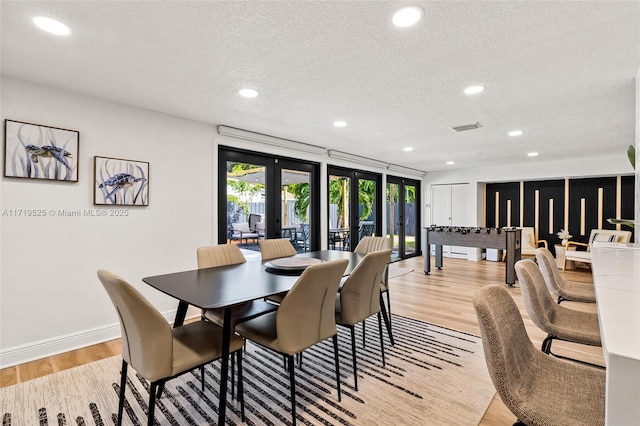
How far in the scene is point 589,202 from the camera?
6.60m

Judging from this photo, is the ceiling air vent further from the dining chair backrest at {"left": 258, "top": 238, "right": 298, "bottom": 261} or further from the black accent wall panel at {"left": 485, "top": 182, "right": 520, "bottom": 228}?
the black accent wall panel at {"left": 485, "top": 182, "right": 520, "bottom": 228}

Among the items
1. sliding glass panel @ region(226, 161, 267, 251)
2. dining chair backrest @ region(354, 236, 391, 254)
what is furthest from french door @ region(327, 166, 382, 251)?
dining chair backrest @ region(354, 236, 391, 254)

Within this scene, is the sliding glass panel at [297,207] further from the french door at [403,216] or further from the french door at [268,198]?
the french door at [403,216]

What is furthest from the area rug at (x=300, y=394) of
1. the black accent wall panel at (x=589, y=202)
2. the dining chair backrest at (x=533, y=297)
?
the black accent wall panel at (x=589, y=202)

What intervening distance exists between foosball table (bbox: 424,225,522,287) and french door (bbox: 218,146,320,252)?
235 centimetres

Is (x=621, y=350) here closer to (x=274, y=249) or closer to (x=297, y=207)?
(x=274, y=249)

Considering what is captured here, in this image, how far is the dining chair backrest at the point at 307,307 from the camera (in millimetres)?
1688

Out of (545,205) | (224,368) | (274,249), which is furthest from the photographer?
(545,205)

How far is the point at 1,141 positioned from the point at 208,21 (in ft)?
6.68

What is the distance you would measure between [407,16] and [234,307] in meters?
2.15

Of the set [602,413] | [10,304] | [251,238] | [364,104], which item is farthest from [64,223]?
[602,413]

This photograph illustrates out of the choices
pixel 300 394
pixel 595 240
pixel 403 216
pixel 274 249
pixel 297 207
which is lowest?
pixel 300 394

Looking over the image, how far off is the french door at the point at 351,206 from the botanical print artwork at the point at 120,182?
306cm

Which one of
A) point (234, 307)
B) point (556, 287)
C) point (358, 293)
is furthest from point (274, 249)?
point (556, 287)
